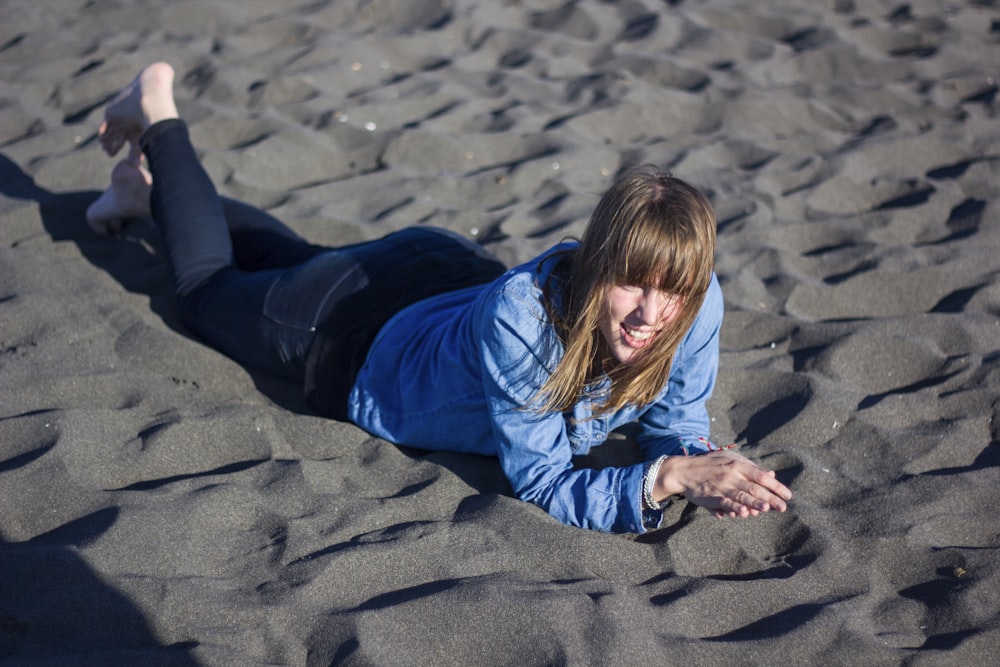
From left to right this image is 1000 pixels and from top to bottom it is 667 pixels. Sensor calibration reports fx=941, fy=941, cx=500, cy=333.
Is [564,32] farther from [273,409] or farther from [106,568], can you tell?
[106,568]

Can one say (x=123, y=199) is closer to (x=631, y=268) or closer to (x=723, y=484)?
(x=631, y=268)

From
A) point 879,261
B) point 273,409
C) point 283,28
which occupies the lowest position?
point 879,261

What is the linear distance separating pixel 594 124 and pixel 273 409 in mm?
2373

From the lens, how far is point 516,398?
2.20 m

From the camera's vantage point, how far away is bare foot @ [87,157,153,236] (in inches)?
131

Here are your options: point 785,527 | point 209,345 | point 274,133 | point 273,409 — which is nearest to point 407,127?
point 274,133

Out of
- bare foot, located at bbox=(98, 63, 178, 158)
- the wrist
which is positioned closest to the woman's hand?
the wrist

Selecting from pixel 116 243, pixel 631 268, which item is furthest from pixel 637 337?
pixel 116 243

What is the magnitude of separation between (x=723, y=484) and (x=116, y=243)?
2411 mm

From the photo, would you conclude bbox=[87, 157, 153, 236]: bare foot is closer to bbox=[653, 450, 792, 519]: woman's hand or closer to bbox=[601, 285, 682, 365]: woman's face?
bbox=[601, 285, 682, 365]: woman's face

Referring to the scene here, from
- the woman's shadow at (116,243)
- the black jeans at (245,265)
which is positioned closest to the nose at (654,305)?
the black jeans at (245,265)

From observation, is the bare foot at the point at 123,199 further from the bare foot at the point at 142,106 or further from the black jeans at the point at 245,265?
the black jeans at the point at 245,265

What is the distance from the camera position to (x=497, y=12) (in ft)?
18.1

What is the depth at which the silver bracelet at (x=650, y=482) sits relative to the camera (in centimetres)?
219
